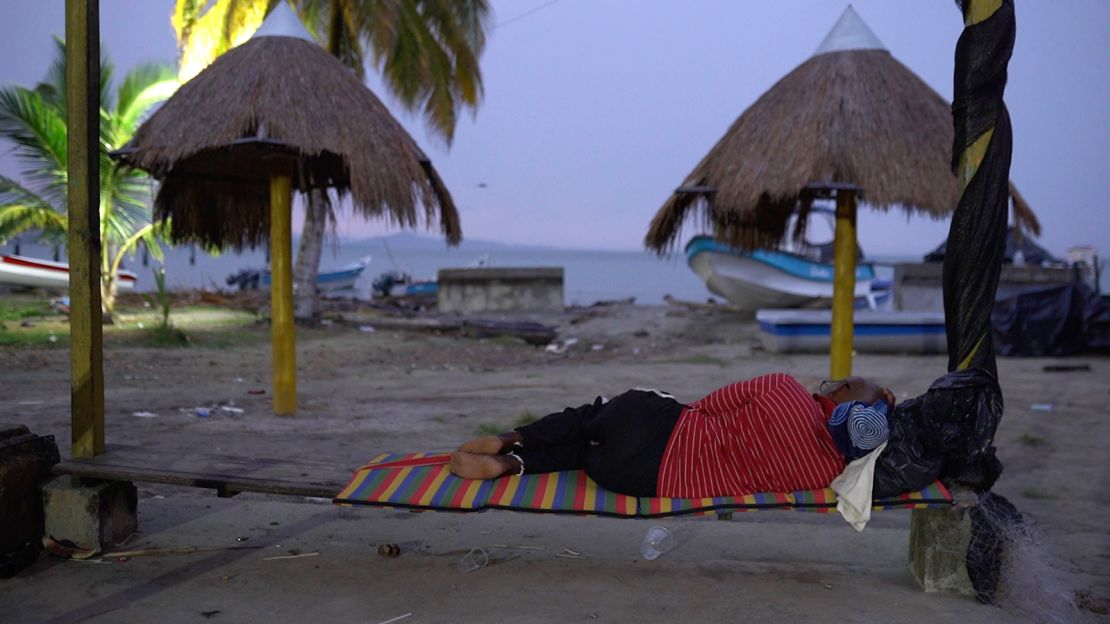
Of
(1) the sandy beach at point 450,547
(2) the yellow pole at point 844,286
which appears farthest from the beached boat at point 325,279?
(2) the yellow pole at point 844,286

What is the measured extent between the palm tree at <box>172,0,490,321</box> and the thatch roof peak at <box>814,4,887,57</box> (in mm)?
8632

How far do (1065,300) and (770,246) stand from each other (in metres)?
6.59

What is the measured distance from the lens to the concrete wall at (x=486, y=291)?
20531 mm

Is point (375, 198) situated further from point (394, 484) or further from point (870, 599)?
point (870, 599)

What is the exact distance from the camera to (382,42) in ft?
47.1

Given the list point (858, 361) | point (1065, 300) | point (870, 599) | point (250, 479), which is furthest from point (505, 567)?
point (1065, 300)

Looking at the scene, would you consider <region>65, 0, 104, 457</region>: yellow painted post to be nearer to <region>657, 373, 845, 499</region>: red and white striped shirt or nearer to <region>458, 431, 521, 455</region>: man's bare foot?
<region>458, 431, 521, 455</region>: man's bare foot

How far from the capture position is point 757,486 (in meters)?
3.31

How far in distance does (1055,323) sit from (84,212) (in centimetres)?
1254

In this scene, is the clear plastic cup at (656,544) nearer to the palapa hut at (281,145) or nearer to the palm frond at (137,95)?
the palapa hut at (281,145)

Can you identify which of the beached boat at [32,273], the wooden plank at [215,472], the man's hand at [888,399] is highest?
the beached boat at [32,273]

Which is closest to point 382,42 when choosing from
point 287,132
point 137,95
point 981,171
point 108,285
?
point 137,95

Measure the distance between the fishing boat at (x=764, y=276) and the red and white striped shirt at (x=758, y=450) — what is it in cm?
1554

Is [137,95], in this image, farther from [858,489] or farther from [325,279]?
[325,279]
